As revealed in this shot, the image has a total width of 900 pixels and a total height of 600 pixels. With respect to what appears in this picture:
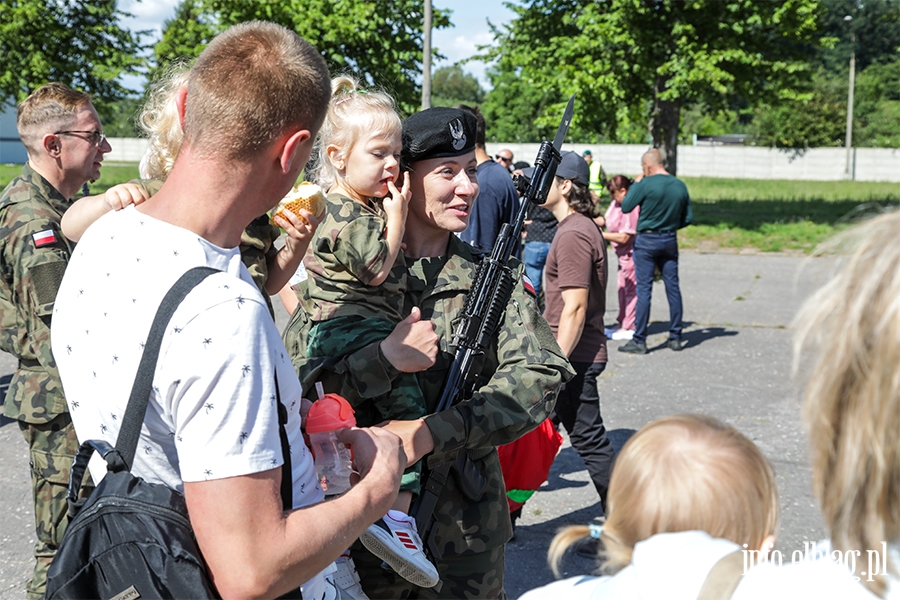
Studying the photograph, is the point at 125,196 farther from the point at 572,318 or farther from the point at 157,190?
the point at 572,318

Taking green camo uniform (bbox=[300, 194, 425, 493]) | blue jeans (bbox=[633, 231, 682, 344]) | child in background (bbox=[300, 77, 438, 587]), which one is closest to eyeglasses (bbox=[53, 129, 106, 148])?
child in background (bbox=[300, 77, 438, 587])

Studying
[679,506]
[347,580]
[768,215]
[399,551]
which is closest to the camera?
[679,506]

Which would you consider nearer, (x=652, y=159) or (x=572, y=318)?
(x=572, y=318)

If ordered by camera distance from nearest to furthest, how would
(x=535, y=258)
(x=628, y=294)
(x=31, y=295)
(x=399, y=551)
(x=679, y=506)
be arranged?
(x=679, y=506)
(x=399, y=551)
(x=31, y=295)
(x=535, y=258)
(x=628, y=294)

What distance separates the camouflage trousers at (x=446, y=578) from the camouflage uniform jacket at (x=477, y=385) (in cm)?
4

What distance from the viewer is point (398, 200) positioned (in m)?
2.41

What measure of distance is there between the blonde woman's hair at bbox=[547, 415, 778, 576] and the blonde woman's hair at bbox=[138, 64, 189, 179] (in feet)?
5.33

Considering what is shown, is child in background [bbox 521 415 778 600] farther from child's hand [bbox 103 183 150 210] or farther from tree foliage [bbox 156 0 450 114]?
tree foliage [bbox 156 0 450 114]

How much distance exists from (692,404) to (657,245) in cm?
253

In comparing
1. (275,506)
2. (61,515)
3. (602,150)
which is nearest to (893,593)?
(275,506)

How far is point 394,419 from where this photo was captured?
2.29m

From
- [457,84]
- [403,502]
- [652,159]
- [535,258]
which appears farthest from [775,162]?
[457,84]

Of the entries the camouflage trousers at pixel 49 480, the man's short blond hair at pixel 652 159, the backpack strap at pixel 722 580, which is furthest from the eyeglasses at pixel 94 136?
the man's short blond hair at pixel 652 159

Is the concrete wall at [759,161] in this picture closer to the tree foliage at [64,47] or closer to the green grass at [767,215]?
the green grass at [767,215]
